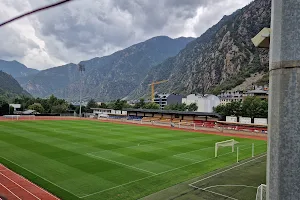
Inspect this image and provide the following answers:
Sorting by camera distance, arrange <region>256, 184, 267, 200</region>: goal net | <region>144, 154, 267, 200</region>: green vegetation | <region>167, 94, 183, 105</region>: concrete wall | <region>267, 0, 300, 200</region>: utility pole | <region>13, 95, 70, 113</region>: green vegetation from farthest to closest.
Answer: <region>167, 94, 183, 105</region>: concrete wall < <region>13, 95, 70, 113</region>: green vegetation < <region>144, 154, 267, 200</region>: green vegetation < <region>256, 184, 267, 200</region>: goal net < <region>267, 0, 300, 200</region>: utility pole

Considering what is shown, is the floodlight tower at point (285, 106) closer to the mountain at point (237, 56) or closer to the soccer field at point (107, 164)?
the soccer field at point (107, 164)

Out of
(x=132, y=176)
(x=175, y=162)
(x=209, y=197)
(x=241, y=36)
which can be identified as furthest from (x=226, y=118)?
(x=241, y=36)

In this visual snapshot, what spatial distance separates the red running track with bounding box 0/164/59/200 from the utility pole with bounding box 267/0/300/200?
12156 mm

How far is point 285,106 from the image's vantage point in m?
2.20

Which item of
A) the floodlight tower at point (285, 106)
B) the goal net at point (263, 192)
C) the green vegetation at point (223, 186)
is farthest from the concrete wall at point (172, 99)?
the floodlight tower at point (285, 106)

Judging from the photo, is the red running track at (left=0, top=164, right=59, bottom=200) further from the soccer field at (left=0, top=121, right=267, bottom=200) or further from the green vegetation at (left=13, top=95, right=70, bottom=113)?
the green vegetation at (left=13, top=95, right=70, bottom=113)

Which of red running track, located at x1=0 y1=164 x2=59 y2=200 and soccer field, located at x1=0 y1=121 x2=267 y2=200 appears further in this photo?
soccer field, located at x1=0 y1=121 x2=267 y2=200

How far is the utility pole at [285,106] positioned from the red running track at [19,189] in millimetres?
12156

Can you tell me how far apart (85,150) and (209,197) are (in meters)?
15.1

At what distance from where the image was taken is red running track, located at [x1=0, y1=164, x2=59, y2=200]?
40.4 ft

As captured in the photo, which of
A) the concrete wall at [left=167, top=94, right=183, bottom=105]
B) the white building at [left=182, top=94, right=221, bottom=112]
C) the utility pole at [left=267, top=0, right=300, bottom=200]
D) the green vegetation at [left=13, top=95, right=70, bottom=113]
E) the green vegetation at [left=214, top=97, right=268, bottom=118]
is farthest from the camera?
the concrete wall at [left=167, top=94, right=183, bottom=105]

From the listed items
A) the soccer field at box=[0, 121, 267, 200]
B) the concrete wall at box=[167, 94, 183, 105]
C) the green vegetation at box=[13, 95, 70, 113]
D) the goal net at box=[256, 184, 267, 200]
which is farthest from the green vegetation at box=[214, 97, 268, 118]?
the concrete wall at box=[167, 94, 183, 105]

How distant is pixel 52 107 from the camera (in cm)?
9456

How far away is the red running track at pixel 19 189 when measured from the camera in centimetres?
1230
